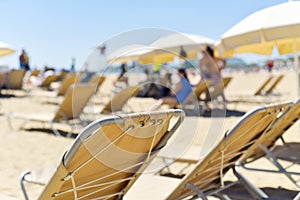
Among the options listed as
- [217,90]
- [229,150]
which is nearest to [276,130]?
[229,150]

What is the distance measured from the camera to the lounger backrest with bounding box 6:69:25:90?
12.9m

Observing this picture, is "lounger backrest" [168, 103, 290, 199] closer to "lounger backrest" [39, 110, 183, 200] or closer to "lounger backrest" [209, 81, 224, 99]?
"lounger backrest" [39, 110, 183, 200]

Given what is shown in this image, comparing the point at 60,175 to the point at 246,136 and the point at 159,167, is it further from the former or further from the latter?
the point at 159,167

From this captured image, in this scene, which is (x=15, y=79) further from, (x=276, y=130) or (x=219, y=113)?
(x=276, y=130)

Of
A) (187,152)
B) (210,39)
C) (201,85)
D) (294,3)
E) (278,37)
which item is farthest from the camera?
(210,39)

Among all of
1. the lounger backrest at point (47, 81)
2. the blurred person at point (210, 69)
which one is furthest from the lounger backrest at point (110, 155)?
the lounger backrest at point (47, 81)

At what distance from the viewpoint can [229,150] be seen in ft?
7.34

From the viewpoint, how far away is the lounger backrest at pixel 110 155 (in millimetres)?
1424

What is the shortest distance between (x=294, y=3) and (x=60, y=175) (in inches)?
173

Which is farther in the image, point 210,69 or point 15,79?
point 15,79

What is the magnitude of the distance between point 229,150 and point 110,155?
2.69ft

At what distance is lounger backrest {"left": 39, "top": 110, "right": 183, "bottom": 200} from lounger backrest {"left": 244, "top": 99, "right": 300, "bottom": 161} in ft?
2.96

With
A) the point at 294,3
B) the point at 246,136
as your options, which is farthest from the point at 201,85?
the point at 246,136

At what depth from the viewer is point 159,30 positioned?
80.7 inches
